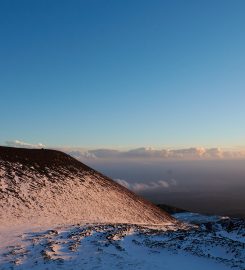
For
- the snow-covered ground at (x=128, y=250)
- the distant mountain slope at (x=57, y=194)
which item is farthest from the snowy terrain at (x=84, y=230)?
the distant mountain slope at (x=57, y=194)

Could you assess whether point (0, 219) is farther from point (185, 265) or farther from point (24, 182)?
point (185, 265)

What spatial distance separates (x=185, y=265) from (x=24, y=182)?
25.9 m

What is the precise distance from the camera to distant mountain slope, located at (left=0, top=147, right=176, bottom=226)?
37625mm

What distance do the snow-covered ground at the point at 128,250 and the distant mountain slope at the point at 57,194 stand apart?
7273 mm

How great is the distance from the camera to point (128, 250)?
25359mm

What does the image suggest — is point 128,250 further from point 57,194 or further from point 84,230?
point 57,194

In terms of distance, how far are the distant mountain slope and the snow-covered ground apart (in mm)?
7273

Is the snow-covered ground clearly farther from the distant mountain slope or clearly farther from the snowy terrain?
the distant mountain slope

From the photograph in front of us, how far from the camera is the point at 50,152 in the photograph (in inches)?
2341

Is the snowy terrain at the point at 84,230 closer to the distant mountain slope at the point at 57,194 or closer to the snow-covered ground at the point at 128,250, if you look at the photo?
the snow-covered ground at the point at 128,250

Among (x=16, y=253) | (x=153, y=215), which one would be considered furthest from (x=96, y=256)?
(x=153, y=215)

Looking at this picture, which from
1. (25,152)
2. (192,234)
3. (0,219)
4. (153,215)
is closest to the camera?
(192,234)

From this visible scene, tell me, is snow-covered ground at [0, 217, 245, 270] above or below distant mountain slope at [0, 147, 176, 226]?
below

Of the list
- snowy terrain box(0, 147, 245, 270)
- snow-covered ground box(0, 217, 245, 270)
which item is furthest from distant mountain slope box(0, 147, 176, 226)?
snow-covered ground box(0, 217, 245, 270)
